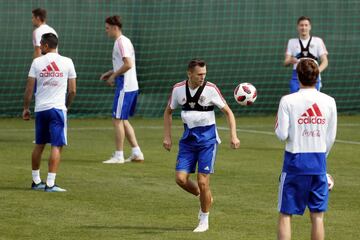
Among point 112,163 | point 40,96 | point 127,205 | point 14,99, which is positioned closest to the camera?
point 127,205

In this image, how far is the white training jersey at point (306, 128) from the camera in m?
8.59

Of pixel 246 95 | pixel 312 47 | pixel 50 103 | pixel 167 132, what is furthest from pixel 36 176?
pixel 312 47

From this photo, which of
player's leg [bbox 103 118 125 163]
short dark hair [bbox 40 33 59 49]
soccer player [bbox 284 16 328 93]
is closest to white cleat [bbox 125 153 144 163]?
player's leg [bbox 103 118 125 163]

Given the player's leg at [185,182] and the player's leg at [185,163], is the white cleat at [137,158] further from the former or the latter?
the player's leg at [185,163]

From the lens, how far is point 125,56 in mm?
16234

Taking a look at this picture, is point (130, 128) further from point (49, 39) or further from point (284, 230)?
point (284, 230)

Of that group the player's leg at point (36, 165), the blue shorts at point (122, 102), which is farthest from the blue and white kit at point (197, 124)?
the blue shorts at point (122, 102)

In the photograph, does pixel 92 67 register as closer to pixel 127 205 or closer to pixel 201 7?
pixel 201 7

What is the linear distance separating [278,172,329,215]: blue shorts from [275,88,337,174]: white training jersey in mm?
64

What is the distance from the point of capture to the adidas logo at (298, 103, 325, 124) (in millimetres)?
8602

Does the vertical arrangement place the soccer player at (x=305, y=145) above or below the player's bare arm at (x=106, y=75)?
above

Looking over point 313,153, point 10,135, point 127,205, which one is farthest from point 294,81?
point 313,153

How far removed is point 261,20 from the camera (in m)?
24.5

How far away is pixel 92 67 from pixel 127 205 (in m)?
12.2
